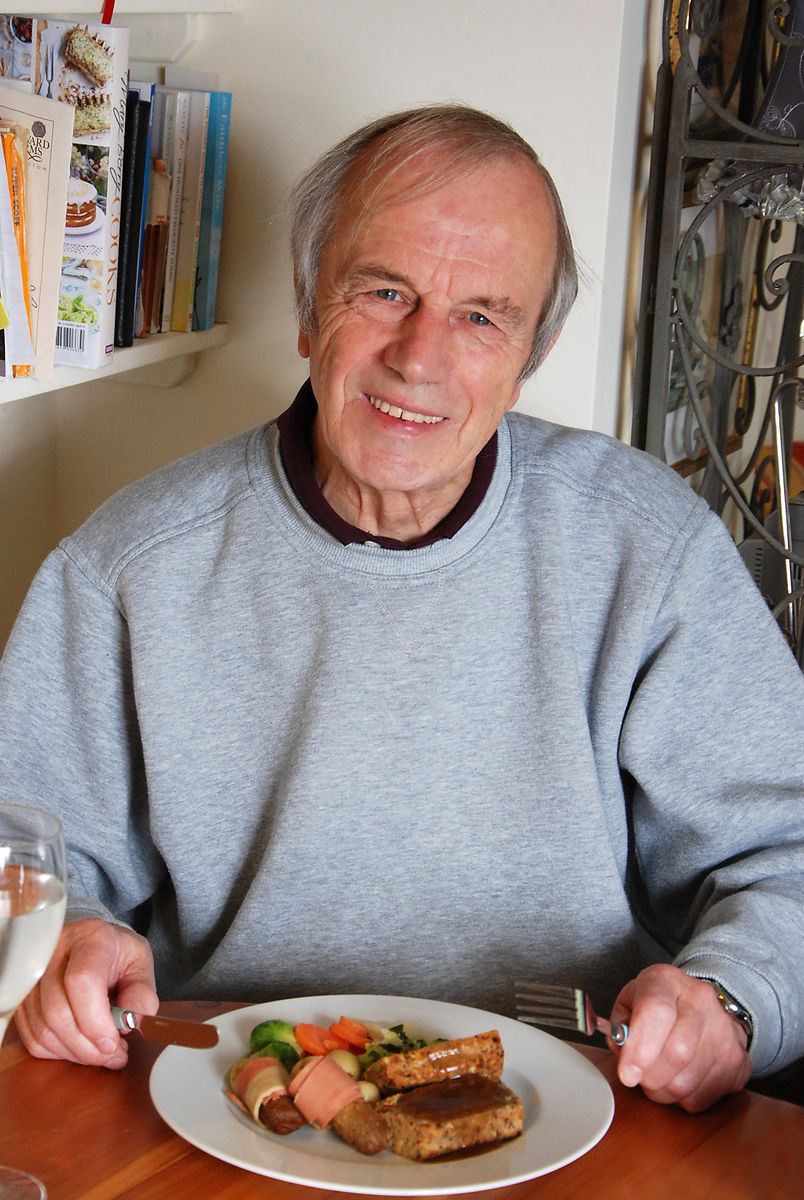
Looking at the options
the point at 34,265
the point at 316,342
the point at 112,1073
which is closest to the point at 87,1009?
the point at 112,1073

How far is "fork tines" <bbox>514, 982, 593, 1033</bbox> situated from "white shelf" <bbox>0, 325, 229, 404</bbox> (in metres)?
0.92

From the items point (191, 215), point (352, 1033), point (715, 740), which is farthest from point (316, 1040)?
point (191, 215)

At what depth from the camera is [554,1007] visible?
1079 mm

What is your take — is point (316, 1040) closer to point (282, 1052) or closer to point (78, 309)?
point (282, 1052)

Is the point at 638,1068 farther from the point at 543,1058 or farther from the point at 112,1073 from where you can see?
the point at 112,1073

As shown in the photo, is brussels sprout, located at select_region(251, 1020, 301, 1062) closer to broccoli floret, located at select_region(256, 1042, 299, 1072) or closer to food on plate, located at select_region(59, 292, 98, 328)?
broccoli floret, located at select_region(256, 1042, 299, 1072)

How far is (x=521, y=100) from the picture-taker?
1795 millimetres

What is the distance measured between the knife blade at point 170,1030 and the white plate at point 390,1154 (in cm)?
2

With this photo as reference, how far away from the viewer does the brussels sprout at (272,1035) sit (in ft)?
3.51

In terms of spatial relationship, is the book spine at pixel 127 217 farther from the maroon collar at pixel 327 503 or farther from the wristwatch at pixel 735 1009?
the wristwatch at pixel 735 1009

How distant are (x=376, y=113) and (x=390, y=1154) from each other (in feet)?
4.54

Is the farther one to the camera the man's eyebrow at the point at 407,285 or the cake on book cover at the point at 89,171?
the cake on book cover at the point at 89,171

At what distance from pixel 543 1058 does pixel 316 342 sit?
0.79 metres

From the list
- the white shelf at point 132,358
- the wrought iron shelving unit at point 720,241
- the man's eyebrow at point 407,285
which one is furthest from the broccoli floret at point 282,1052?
the wrought iron shelving unit at point 720,241
